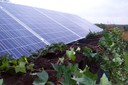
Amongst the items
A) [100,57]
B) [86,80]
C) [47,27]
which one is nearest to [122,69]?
[100,57]

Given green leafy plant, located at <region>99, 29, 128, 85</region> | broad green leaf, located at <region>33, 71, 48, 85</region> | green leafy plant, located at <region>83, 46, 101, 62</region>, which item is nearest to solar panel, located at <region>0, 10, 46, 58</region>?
green leafy plant, located at <region>83, 46, 101, 62</region>

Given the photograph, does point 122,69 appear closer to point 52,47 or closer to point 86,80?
point 52,47

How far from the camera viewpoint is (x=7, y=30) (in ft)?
14.5

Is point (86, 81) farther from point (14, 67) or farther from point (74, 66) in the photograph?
point (14, 67)

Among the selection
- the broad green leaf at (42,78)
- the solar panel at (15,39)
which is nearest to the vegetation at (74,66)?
the broad green leaf at (42,78)

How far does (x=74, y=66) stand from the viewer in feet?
5.37

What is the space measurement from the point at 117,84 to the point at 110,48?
2.14 ft

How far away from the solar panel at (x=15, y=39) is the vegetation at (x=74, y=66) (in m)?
0.33

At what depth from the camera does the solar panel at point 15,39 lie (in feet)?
11.9

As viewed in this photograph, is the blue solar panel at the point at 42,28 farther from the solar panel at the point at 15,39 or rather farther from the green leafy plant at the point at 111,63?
the green leafy plant at the point at 111,63

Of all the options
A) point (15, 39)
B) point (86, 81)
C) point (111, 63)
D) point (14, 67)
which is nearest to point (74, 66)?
point (86, 81)

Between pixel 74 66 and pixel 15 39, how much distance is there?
104 inches

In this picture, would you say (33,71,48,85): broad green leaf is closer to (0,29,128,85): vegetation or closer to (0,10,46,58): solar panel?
(0,29,128,85): vegetation

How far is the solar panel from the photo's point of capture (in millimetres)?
3613
